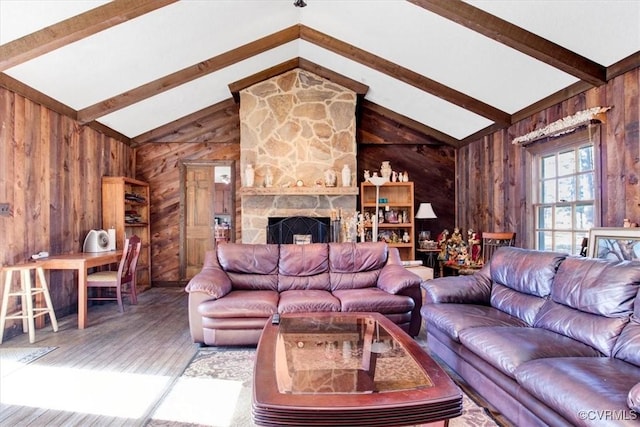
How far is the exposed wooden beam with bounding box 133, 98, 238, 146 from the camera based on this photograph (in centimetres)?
654

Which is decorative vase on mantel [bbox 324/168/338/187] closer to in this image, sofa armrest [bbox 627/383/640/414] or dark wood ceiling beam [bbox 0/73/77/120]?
dark wood ceiling beam [bbox 0/73/77/120]

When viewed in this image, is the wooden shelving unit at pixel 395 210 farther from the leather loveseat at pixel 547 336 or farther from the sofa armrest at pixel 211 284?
the sofa armrest at pixel 211 284

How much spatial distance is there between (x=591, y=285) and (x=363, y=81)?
4.61 m

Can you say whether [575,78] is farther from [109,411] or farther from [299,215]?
[109,411]

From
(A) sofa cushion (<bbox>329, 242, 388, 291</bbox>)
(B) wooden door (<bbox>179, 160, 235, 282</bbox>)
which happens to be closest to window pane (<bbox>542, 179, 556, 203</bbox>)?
(A) sofa cushion (<bbox>329, 242, 388, 291</bbox>)

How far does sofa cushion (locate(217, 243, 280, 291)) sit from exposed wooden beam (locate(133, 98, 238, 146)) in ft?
11.2

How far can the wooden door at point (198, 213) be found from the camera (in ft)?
22.4

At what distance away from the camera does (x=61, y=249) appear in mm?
4543

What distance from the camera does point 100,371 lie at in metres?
2.86

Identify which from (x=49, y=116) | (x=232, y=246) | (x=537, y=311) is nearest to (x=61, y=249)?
(x=49, y=116)

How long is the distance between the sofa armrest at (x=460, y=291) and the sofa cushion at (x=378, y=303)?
26cm

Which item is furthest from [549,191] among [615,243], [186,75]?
[186,75]

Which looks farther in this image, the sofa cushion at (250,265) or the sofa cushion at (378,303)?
the sofa cushion at (250,265)

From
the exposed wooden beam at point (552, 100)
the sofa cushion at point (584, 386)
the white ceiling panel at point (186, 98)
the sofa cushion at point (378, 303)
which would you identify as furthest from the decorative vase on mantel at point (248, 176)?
the sofa cushion at point (584, 386)
